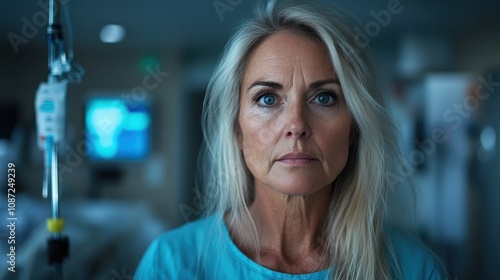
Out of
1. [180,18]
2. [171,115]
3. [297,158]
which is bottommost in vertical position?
[297,158]

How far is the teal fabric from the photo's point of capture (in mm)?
1134

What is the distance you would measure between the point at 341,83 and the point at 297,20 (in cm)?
19

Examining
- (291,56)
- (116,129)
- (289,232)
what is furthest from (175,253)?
(116,129)

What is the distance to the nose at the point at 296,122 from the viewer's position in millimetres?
1039

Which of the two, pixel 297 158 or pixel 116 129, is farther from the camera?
pixel 116 129

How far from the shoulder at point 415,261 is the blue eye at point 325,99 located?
1.31 ft

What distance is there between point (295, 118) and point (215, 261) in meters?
0.40

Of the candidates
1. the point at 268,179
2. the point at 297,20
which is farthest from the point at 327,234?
the point at 297,20

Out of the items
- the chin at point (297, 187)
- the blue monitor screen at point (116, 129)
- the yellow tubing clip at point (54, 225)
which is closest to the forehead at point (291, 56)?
the chin at point (297, 187)

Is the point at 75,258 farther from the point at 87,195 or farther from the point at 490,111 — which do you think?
the point at 490,111

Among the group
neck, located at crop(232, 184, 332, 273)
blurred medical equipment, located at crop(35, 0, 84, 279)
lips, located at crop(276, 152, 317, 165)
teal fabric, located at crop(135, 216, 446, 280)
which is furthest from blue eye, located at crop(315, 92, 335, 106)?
blurred medical equipment, located at crop(35, 0, 84, 279)

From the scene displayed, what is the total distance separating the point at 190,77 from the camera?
5355 mm

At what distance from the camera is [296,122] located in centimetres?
104

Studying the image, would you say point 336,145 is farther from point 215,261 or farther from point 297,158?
point 215,261
